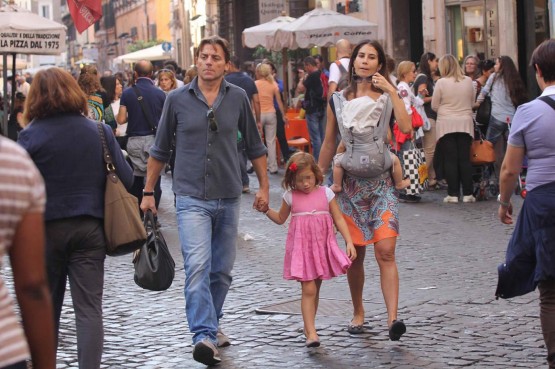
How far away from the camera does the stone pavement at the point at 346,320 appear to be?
23.7 ft

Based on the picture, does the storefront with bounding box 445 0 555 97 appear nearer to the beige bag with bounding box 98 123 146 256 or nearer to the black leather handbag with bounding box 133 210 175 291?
the black leather handbag with bounding box 133 210 175 291

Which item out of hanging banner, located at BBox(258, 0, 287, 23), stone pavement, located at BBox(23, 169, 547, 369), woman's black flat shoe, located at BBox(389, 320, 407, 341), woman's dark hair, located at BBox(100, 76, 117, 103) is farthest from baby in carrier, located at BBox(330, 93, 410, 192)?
hanging banner, located at BBox(258, 0, 287, 23)

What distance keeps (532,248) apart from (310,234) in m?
1.72

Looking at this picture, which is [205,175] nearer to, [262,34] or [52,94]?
[52,94]

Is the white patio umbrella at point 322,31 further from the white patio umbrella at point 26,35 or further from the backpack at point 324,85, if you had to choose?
the white patio umbrella at point 26,35

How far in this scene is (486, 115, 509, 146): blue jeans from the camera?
16.1 meters

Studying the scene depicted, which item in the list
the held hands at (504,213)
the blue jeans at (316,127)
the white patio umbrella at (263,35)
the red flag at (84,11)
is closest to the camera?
the held hands at (504,213)

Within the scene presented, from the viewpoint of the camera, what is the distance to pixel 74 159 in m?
6.29

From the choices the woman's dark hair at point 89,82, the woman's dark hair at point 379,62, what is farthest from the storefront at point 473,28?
the woman's dark hair at point 379,62

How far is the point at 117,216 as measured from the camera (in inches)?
249

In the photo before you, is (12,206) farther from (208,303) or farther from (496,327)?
(496,327)

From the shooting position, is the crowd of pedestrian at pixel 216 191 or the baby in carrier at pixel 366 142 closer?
the crowd of pedestrian at pixel 216 191

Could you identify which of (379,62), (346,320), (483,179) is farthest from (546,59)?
(483,179)

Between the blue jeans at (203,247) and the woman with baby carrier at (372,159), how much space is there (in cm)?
77
